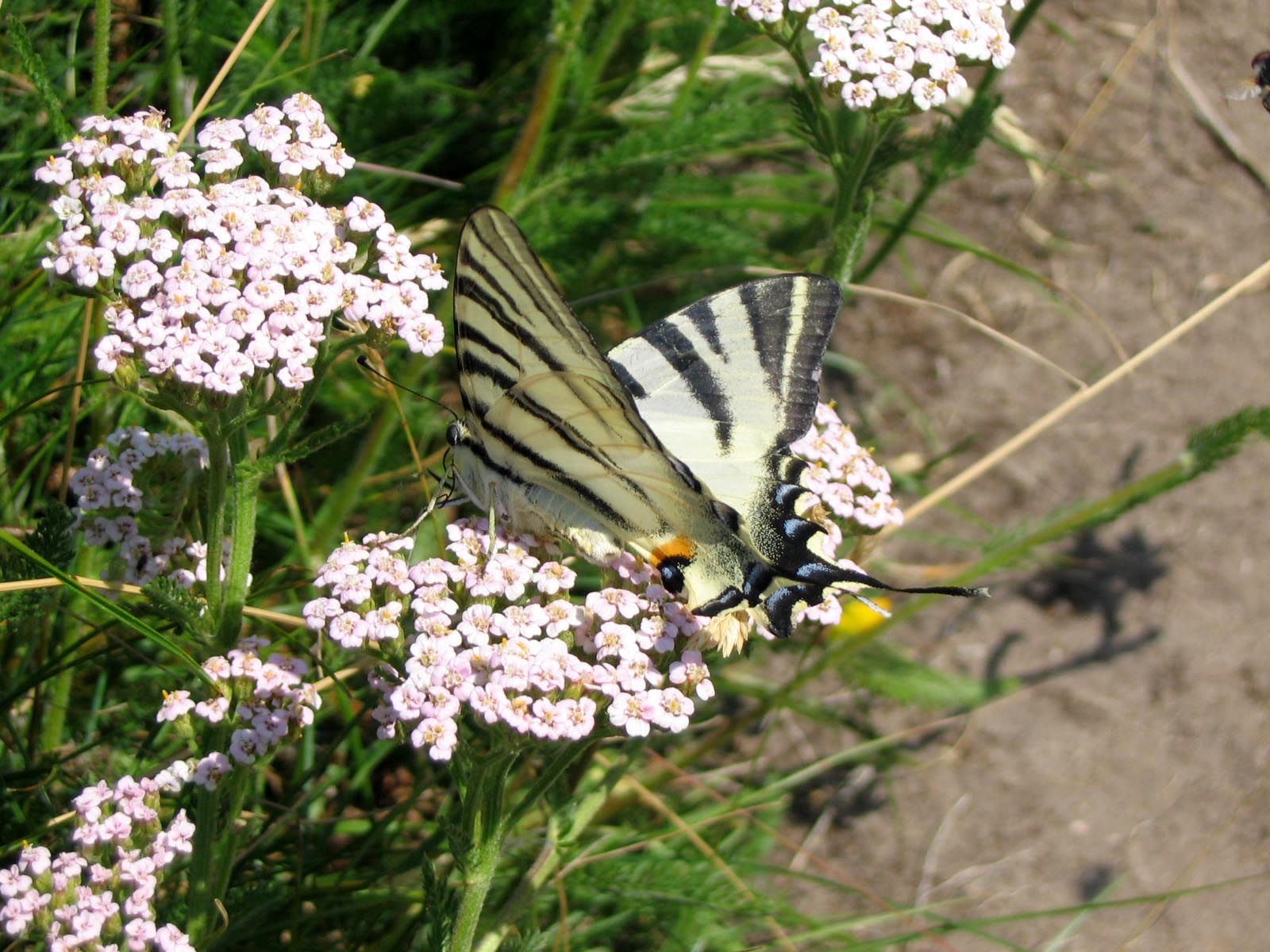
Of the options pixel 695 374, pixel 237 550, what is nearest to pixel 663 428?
pixel 695 374

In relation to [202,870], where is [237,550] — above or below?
above

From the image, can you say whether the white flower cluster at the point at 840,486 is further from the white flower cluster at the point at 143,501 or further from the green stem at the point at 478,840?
the white flower cluster at the point at 143,501

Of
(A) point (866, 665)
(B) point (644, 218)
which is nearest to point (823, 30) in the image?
(B) point (644, 218)

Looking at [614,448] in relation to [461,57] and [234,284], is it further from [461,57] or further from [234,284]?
[461,57]

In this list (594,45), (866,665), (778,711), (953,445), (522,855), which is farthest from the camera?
(953,445)

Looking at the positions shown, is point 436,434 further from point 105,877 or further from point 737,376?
point 105,877

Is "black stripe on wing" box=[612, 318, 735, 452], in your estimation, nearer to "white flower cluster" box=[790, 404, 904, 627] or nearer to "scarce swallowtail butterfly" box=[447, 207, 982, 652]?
"scarce swallowtail butterfly" box=[447, 207, 982, 652]

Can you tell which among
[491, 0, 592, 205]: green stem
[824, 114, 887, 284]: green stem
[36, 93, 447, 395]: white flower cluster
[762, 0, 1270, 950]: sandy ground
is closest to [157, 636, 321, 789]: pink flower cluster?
[36, 93, 447, 395]: white flower cluster
